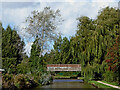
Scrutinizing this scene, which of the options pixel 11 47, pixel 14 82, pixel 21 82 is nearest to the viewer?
pixel 14 82

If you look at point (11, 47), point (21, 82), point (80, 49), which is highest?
point (11, 47)

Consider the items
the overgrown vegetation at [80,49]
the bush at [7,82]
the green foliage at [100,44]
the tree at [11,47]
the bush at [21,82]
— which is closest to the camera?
the bush at [7,82]

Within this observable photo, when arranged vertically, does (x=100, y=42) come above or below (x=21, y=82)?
above

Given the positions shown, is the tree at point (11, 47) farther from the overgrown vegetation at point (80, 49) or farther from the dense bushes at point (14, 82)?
the dense bushes at point (14, 82)

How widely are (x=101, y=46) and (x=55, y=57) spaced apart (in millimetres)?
20599

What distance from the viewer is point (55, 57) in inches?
1725

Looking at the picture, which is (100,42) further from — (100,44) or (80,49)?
(80,49)

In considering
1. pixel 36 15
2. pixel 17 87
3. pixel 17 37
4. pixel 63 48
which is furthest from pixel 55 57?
pixel 17 87

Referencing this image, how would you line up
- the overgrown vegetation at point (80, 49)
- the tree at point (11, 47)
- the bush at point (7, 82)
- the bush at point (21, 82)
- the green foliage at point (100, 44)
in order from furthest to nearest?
the tree at point (11, 47) < the green foliage at point (100, 44) < the overgrown vegetation at point (80, 49) < the bush at point (21, 82) < the bush at point (7, 82)

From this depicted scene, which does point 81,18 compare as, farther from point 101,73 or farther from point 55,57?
point 55,57

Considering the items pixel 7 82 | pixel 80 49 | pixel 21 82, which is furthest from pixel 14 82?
pixel 80 49

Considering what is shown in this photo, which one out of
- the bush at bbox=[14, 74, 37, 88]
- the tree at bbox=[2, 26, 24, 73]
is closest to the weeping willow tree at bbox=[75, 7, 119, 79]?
the bush at bbox=[14, 74, 37, 88]

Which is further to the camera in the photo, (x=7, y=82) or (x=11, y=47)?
(x=11, y=47)

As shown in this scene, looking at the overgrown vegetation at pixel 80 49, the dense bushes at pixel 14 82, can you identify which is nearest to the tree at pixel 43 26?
the overgrown vegetation at pixel 80 49
